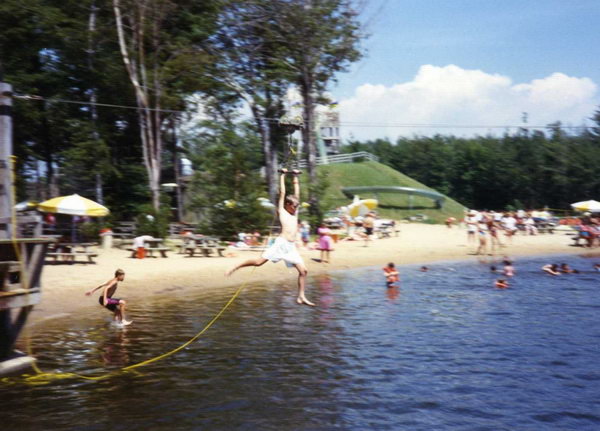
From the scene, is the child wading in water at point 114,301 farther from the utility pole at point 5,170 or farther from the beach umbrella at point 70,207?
the beach umbrella at point 70,207

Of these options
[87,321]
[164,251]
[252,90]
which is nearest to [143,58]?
[252,90]

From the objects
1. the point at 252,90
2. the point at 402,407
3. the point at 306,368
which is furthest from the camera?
the point at 252,90

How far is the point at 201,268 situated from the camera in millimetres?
26391

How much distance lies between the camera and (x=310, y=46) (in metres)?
43.4

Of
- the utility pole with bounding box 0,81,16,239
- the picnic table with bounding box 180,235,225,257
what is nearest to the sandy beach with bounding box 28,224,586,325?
the picnic table with bounding box 180,235,225,257

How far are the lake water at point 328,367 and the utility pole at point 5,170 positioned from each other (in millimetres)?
2703

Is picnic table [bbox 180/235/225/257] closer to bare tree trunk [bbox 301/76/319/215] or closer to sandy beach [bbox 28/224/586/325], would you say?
sandy beach [bbox 28/224/586/325]

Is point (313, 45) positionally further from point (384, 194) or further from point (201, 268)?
point (384, 194)

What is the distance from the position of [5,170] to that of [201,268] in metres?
15.1

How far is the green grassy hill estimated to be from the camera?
230 ft

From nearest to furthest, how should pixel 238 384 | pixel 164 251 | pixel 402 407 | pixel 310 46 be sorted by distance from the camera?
pixel 402 407, pixel 238 384, pixel 164 251, pixel 310 46

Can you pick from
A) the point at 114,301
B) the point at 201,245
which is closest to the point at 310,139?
the point at 201,245

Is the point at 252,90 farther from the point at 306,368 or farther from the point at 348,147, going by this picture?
the point at 348,147

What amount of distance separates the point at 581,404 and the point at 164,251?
70.6 ft
